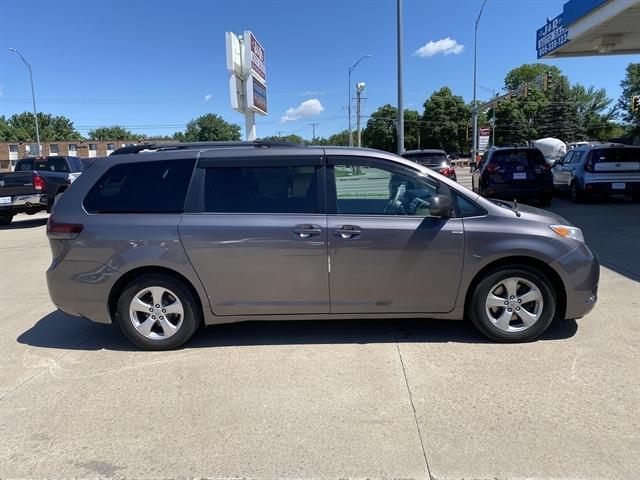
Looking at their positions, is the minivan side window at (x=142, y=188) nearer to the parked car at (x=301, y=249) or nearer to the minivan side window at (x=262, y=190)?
the parked car at (x=301, y=249)

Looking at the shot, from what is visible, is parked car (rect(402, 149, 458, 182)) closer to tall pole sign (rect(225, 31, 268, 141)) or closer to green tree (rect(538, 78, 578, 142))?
tall pole sign (rect(225, 31, 268, 141))

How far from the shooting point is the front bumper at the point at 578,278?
445 centimetres

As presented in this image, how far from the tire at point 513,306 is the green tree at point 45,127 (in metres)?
123

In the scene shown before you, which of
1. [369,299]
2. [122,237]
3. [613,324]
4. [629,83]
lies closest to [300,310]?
[369,299]

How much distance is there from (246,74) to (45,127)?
112 m

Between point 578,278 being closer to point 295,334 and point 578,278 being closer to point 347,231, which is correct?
point 347,231

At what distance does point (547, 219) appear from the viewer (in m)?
4.62

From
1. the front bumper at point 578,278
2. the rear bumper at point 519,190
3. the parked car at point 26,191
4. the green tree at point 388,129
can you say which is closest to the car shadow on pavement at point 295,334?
the front bumper at point 578,278

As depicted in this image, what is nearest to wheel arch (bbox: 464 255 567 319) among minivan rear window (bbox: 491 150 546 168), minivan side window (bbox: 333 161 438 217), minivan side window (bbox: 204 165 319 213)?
minivan side window (bbox: 333 161 438 217)

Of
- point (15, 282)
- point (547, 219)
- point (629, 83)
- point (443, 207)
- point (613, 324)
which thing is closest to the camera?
point (443, 207)

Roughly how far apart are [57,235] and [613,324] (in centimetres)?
527

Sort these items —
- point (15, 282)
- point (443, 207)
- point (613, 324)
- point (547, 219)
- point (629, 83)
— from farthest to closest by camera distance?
point (629, 83), point (15, 282), point (613, 324), point (547, 219), point (443, 207)

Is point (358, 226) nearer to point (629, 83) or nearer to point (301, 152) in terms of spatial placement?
point (301, 152)

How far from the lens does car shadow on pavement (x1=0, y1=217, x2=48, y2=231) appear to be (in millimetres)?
14630
